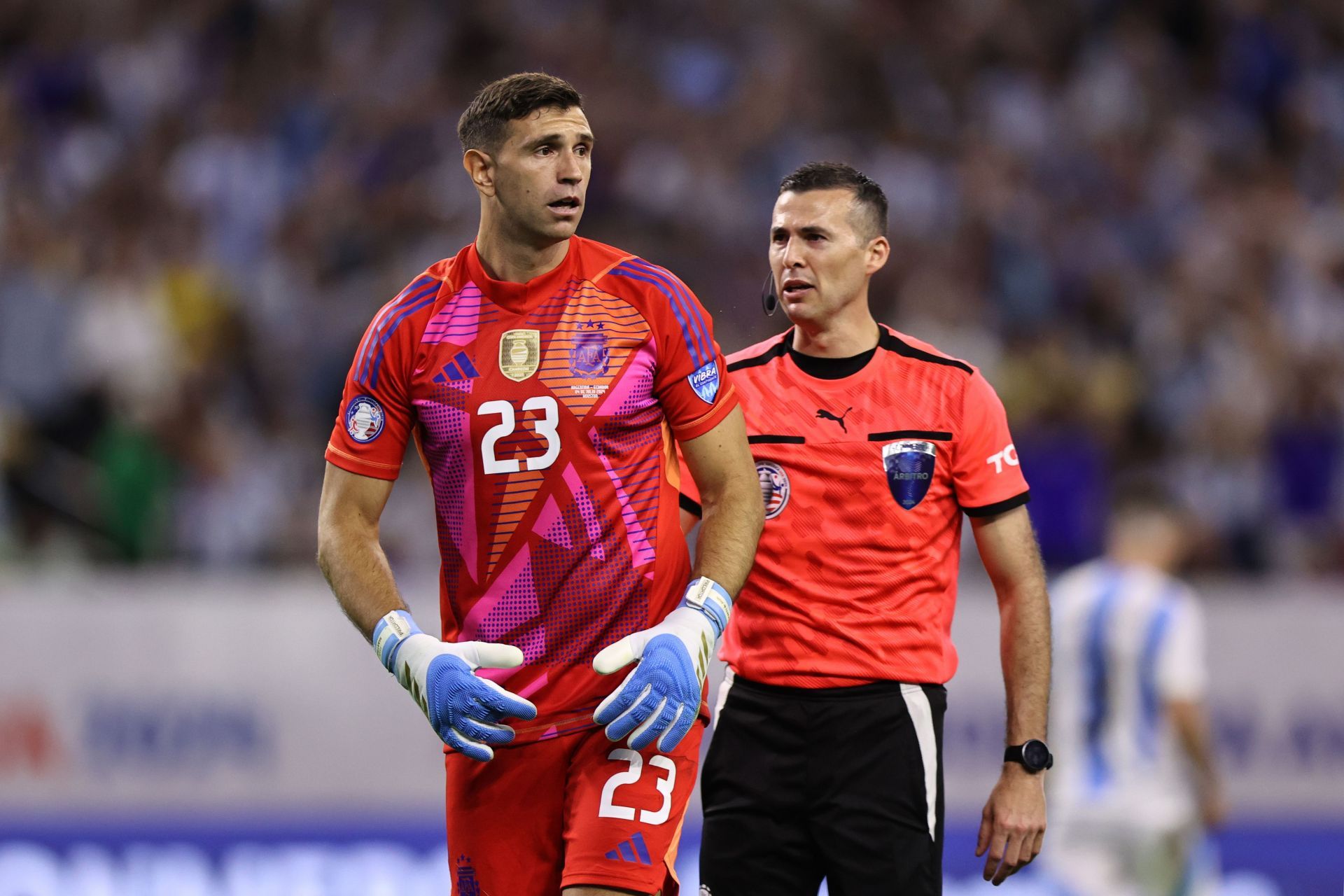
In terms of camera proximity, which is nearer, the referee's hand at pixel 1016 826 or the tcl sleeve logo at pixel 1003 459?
the referee's hand at pixel 1016 826

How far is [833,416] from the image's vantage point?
4.89m

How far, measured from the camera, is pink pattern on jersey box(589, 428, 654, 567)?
14.3 ft

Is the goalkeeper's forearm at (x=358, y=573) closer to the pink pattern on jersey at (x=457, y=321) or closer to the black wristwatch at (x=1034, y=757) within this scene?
the pink pattern on jersey at (x=457, y=321)

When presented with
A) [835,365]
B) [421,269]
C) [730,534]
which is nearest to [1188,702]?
[835,365]

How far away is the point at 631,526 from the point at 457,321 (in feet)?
2.23

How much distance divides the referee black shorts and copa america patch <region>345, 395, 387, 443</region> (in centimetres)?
132

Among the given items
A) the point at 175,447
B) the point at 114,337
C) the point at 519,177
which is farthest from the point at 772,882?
the point at 114,337

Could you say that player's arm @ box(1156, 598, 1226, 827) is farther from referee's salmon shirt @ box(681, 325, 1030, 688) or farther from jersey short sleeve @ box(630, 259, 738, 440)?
jersey short sleeve @ box(630, 259, 738, 440)

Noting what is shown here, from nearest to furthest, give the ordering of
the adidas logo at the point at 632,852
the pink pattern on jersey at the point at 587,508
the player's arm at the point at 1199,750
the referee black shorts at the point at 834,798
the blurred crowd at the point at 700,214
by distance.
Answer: the adidas logo at the point at 632,852 → the pink pattern on jersey at the point at 587,508 → the referee black shorts at the point at 834,798 → the player's arm at the point at 1199,750 → the blurred crowd at the point at 700,214

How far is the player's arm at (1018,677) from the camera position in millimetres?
4691

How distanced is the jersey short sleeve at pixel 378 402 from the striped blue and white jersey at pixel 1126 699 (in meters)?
3.45

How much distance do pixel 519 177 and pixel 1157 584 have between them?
3.81 m

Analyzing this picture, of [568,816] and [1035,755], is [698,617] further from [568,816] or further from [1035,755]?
[1035,755]

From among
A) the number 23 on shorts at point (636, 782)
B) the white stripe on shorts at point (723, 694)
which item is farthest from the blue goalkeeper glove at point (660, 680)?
the white stripe on shorts at point (723, 694)
